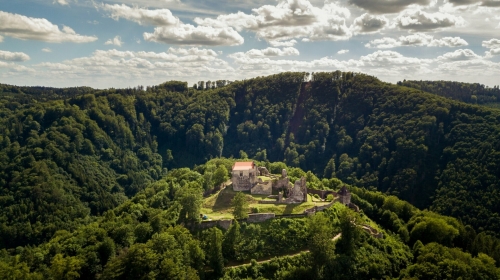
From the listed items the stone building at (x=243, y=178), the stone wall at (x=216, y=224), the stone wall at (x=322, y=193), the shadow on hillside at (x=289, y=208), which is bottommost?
the stone wall at (x=216, y=224)

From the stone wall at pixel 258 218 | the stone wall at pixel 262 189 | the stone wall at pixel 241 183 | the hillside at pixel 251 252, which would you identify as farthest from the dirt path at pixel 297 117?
the stone wall at pixel 258 218

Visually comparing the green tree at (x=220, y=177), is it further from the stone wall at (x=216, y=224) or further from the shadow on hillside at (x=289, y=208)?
the shadow on hillside at (x=289, y=208)

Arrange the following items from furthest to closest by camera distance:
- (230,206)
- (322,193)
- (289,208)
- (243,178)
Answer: (322,193) → (243,178) → (230,206) → (289,208)

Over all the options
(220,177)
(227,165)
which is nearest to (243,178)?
(220,177)

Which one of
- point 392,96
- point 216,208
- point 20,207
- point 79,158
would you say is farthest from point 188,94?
point 216,208

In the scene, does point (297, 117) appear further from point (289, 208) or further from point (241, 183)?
point (289, 208)

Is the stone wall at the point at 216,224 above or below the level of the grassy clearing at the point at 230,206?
below

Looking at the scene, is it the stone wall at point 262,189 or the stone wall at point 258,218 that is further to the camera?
the stone wall at point 262,189

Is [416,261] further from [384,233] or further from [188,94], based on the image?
[188,94]
